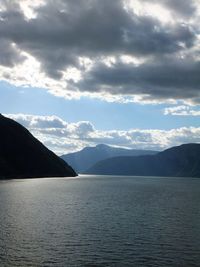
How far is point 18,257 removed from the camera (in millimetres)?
59656

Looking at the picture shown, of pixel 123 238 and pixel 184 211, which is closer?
pixel 123 238

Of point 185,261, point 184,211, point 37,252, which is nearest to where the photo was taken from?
point 185,261

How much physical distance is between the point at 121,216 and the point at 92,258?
47549mm

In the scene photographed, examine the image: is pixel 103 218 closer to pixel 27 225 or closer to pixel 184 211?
pixel 27 225

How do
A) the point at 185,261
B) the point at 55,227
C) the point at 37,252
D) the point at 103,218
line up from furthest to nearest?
the point at 103,218 < the point at 55,227 < the point at 37,252 < the point at 185,261

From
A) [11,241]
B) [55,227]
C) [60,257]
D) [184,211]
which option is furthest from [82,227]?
[184,211]

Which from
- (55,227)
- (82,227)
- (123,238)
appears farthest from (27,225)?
(123,238)

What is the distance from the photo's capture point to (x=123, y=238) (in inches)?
2936

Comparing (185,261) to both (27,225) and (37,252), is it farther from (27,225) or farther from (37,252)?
(27,225)

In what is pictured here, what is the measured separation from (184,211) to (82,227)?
146ft

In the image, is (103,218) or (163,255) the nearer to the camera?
(163,255)

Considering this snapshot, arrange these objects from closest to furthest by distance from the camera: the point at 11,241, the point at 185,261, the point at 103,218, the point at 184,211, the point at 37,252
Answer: the point at 185,261, the point at 37,252, the point at 11,241, the point at 103,218, the point at 184,211

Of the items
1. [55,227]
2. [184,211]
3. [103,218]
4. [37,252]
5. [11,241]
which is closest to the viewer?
[37,252]

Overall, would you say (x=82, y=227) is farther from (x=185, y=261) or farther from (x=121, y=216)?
(x=185, y=261)
